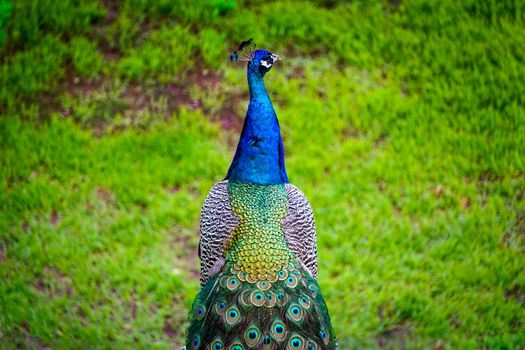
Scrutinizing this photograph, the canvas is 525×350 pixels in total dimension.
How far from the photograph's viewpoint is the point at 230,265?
305cm

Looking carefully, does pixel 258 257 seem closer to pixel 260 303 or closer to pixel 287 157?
pixel 260 303

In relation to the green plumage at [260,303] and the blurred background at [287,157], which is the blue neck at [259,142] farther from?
the blurred background at [287,157]

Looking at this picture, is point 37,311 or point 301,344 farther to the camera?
point 37,311

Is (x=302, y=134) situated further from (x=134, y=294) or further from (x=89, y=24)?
(x=89, y=24)

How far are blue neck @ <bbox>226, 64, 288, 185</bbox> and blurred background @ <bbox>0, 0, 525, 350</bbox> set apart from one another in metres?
1.10

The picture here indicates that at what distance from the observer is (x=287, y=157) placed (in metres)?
5.15

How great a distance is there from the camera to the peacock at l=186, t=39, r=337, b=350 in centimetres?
284

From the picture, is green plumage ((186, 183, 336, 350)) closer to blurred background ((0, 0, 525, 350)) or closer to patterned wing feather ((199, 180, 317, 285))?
patterned wing feather ((199, 180, 317, 285))

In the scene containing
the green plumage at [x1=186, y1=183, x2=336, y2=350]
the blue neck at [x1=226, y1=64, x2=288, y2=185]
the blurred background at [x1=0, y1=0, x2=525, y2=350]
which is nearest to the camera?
the green plumage at [x1=186, y1=183, x2=336, y2=350]

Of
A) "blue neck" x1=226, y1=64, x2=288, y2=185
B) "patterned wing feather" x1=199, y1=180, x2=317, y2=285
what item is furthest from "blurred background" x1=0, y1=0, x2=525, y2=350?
"blue neck" x1=226, y1=64, x2=288, y2=185

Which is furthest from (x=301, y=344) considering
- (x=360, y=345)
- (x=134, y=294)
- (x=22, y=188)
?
(x=22, y=188)

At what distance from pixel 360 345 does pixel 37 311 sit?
5.92 ft

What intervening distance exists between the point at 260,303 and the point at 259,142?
88 cm

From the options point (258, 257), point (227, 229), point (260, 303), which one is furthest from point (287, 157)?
point (260, 303)
